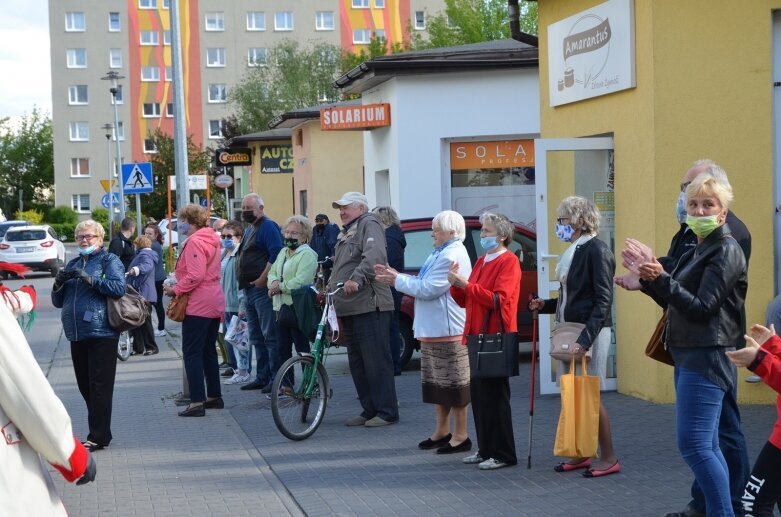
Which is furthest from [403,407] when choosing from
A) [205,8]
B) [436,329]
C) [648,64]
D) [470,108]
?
[205,8]

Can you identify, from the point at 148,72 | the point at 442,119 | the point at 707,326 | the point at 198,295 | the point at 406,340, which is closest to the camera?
the point at 707,326

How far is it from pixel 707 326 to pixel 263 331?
7227 millimetres

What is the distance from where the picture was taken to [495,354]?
7.88 meters

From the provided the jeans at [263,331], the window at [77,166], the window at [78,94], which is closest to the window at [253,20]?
the window at [78,94]

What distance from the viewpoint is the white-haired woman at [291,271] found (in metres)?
11.1

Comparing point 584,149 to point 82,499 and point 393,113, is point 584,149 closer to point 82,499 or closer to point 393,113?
point 82,499

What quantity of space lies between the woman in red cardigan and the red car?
5.53 metres

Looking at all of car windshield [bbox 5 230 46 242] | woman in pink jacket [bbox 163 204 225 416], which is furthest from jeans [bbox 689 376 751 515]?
car windshield [bbox 5 230 46 242]

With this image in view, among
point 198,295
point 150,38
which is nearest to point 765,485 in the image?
point 198,295

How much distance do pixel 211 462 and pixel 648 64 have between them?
203 inches

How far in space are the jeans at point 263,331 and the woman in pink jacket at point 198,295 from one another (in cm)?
91

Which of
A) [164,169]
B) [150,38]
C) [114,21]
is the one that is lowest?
[164,169]

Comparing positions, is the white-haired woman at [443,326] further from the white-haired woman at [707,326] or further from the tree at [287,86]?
the tree at [287,86]

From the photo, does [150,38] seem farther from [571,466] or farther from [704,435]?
[704,435]
